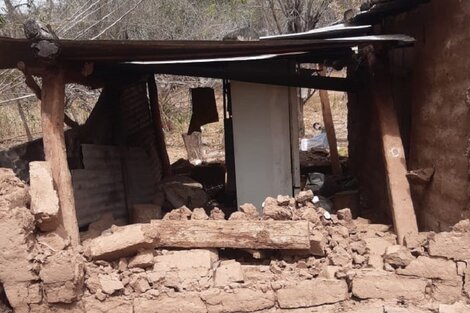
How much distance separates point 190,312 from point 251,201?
6.66 feet

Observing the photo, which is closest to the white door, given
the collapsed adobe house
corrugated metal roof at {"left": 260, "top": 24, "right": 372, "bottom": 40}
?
the collapsed adobe house

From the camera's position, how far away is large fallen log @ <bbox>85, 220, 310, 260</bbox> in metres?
4.78

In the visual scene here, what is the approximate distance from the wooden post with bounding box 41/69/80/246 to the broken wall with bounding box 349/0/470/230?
3538 millimetres

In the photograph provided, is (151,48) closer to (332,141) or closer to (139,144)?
(139,144)

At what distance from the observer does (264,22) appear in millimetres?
14781

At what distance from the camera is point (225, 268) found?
4840 millimetres

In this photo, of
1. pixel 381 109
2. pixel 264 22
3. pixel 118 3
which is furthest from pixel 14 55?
pixel 264 22

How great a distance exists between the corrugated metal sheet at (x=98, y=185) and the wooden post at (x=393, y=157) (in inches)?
144

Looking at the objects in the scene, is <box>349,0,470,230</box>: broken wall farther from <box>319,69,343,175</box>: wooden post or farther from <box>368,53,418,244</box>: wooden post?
<box>319,69,343,175</box>: wooden post

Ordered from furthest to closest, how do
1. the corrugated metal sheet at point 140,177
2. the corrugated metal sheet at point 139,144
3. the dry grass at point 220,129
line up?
1. the dry grass at point 220,129
2. the corrugated metal sheet at point 139,144
3. the corrugated metal sheet at point 140,177

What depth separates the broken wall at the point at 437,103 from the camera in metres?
4.55

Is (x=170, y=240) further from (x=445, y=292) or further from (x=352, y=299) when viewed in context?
(x=445, y=292)

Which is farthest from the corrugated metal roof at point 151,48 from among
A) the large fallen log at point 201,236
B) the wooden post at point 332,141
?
the wooden post at point 332,141

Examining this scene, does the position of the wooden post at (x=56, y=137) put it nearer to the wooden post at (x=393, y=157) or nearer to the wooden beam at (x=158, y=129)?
the wooden post at (x=393, y=157)
